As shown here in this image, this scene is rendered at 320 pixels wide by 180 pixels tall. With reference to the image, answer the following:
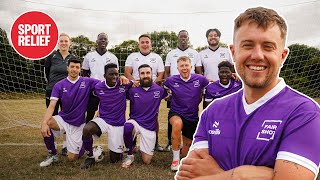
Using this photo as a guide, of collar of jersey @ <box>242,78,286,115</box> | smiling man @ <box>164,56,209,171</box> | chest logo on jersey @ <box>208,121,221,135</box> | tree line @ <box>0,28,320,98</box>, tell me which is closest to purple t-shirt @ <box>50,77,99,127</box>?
smiling man @ <box>164,56,209,171</box>

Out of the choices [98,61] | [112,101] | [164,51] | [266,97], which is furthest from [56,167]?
[164,51]

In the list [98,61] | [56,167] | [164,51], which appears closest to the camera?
[56,167]

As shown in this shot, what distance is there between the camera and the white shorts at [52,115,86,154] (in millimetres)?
5664

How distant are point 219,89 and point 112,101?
1688 mm

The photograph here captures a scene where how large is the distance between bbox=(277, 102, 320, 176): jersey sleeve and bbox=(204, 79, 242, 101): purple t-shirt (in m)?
4.03

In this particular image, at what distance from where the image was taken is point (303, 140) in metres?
1.34

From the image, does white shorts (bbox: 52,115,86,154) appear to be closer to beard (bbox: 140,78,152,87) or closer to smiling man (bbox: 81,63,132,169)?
smiling man (bbox: 81,63,132,169)

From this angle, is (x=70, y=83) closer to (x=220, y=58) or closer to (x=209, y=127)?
(x=220, y=58)

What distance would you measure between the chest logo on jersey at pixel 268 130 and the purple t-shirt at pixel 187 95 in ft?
13.4

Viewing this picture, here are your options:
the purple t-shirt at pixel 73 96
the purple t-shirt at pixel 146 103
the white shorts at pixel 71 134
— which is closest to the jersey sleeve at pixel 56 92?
the purple t-shirt at pixel 73 96

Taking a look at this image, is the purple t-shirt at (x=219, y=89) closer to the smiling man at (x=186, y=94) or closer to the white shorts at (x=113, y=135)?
the smiling man at (x=186, y=94)

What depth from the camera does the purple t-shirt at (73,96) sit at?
223 inches

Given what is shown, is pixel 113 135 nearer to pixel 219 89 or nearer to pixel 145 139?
pixel 145 139

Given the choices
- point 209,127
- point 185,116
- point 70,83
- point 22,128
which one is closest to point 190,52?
point 185,116
